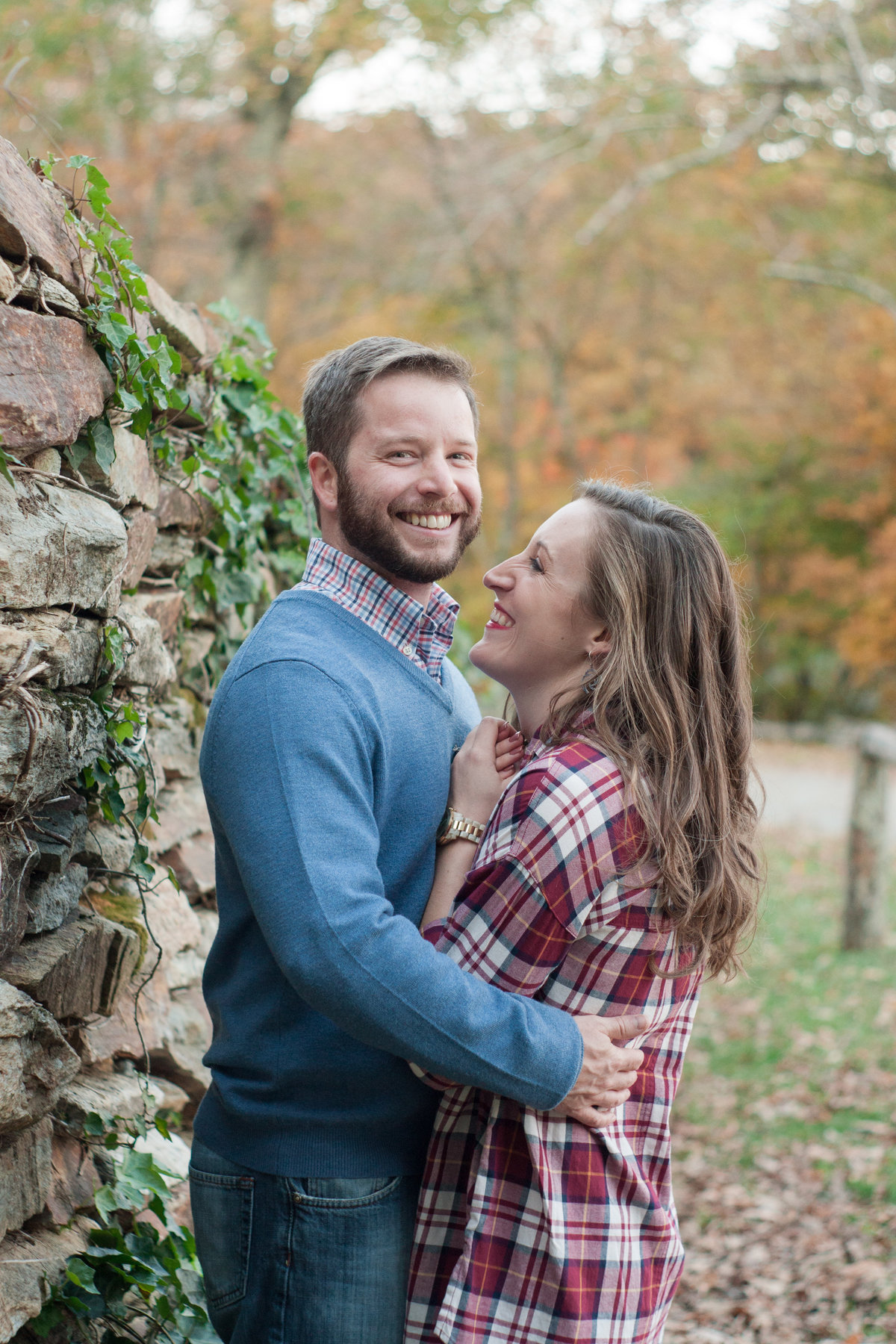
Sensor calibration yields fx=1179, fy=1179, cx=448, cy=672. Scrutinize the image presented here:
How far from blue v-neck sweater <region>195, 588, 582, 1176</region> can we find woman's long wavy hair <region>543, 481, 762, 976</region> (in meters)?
0.32

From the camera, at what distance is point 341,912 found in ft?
5.90

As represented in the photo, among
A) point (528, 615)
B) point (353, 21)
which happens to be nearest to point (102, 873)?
point (528, 615)

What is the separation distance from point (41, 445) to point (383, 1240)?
60.4 inches

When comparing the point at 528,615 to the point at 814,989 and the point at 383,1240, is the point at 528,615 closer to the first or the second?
the point at 383,1240

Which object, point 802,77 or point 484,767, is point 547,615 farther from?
point 802,77

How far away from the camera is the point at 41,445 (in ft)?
7.02

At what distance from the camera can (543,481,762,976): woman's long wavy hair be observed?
2061mm

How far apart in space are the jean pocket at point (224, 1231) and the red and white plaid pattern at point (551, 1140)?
0.30m

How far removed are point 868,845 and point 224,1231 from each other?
6.66m

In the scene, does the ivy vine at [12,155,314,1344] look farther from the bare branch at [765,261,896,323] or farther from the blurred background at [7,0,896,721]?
the bare branch at [765,261,896,323]

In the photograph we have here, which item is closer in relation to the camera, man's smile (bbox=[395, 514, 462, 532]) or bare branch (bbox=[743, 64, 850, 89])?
man's smile (bbox=[395, 514, 462, 532])

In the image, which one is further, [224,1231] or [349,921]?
[224,1231]

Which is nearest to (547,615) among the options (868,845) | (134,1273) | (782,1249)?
(134,1273)

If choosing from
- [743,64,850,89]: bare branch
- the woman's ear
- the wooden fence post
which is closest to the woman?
the woman's ear
